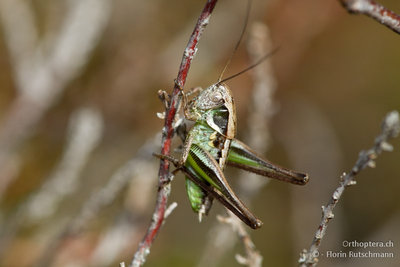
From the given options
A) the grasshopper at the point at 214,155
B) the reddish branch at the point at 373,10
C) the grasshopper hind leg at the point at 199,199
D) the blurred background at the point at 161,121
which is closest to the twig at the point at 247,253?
the grasshopper at the point at 214,155

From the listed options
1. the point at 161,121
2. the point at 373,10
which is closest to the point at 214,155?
the point at 373,10

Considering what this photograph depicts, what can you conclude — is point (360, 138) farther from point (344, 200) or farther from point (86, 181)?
point (86, 181)

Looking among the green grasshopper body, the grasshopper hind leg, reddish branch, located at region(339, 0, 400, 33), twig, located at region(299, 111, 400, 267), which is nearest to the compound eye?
the green grasshopper body

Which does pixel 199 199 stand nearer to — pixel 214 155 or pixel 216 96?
pixel 214 155

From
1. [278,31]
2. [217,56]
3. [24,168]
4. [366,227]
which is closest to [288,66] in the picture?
[278,31]

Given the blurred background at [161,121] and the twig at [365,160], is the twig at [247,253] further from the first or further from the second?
the blurred background at [161,121]
